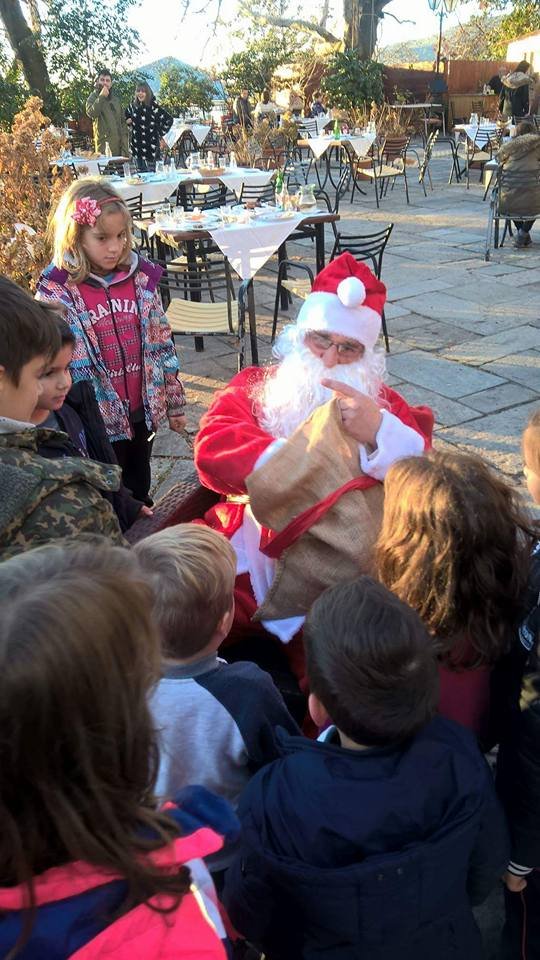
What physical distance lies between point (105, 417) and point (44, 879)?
2.39 metres

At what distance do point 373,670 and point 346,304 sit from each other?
1620 mm

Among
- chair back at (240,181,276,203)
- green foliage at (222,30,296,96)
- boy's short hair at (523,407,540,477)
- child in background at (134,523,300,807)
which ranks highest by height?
green foliage at (222,30,296,96)

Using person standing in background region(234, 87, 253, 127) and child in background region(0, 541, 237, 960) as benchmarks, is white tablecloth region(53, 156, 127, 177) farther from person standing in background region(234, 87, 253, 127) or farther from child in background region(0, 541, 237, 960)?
child in background region(0, 541, 237, 960)

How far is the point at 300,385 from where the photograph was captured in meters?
2.49

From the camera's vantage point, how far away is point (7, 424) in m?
1.54

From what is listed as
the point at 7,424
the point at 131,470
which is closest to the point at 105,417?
the point at 131,470

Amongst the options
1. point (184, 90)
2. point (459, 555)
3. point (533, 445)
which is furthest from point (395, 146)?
point (184, 90)

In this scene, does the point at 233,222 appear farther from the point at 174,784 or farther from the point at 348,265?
the point at 174,784

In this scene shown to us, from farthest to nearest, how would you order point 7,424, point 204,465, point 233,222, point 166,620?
1. point 233,222
2. point 204,465
3. point 7,424
4. point 166,620

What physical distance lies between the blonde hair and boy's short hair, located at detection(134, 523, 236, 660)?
1.66m

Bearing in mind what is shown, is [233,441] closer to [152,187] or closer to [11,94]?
[152,187]

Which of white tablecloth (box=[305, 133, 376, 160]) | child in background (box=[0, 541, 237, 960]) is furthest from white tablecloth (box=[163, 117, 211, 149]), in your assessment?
child in background (box=[0, 541, 237, 960])

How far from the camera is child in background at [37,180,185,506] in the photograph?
279 centimetres

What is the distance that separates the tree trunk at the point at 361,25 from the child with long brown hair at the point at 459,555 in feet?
74.4
